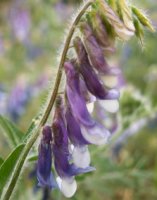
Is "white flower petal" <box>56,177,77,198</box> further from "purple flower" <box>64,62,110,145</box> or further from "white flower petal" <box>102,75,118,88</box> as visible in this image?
"white flower petal" <box>102,75,118,88</box>

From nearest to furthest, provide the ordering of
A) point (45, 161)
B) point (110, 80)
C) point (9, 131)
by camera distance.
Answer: point (110, 80) → point (45, 161) → point (9, 131)

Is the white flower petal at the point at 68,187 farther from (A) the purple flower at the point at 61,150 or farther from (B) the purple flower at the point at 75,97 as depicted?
(B) the purple flower at the point at 75,97

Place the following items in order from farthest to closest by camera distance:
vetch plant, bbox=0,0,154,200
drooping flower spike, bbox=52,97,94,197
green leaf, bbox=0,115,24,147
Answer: green leaf, bbox=0,115,24,147, drooping flower spike, bbox=52,97,94,197, vetch plant, bbox=0,0,154,200

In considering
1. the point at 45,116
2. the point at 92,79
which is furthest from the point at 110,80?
the point at 45,116

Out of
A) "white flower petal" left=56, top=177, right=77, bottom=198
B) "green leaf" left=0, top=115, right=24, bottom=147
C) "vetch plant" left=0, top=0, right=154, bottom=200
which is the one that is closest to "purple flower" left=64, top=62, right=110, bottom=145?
"vetch plant" left=0, top=0, right=154, bottom=200

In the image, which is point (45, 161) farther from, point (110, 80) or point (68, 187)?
point (110, 80)

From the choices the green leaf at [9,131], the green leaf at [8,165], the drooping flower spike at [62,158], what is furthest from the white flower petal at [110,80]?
the green leaf at [9,131]

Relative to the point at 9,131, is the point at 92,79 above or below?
above
